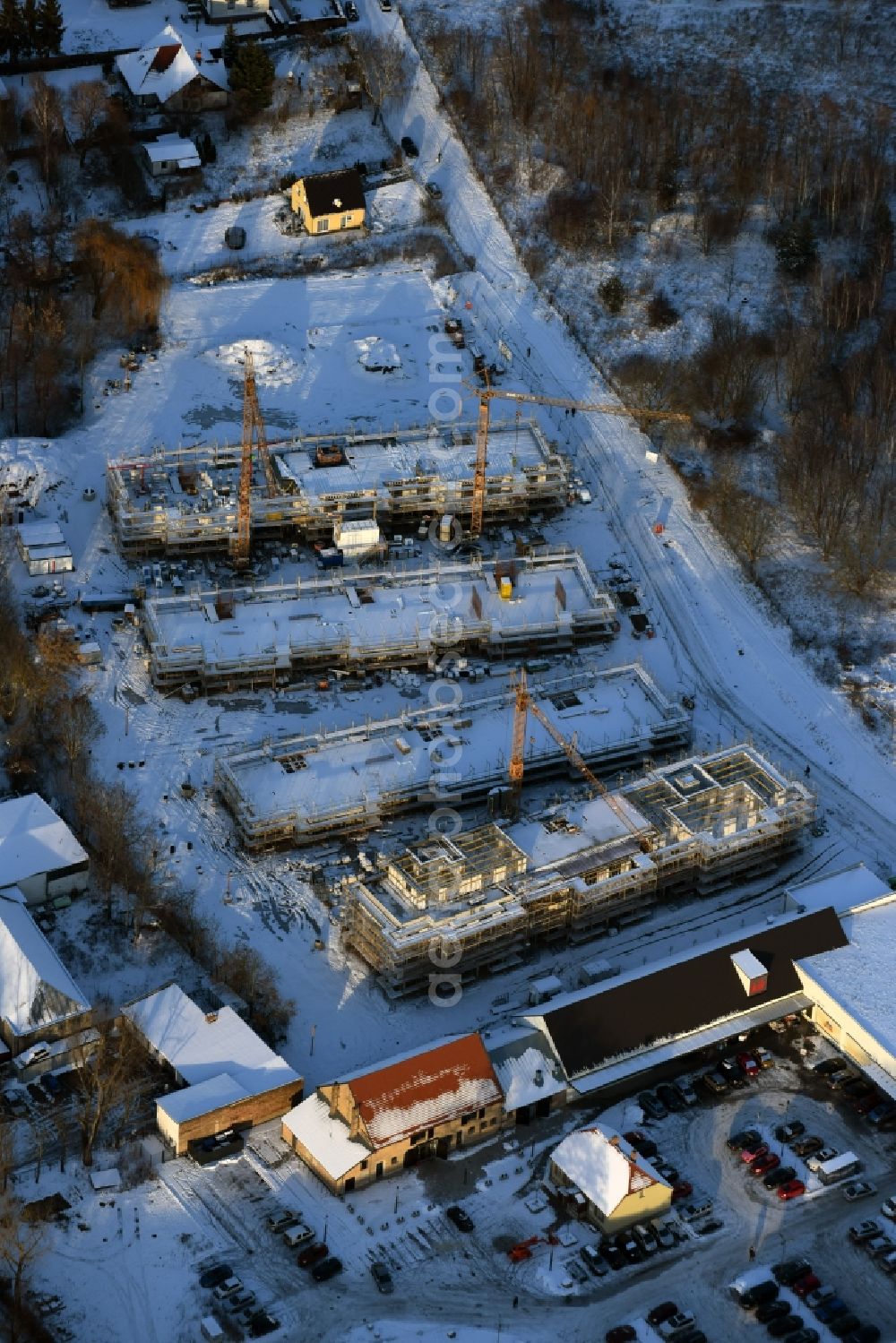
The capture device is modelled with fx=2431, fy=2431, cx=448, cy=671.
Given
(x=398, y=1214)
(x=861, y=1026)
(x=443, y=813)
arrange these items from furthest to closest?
(x=443, y=813) < (x=861, y=1026) < (x=398, y=1214)

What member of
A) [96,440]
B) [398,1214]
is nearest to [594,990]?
[398,1214]

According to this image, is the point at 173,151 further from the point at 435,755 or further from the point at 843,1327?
the point at 843,1327

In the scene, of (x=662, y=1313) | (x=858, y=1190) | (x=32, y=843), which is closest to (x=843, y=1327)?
(x=662, y=1313)

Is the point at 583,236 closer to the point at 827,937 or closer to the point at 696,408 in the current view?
the point at 696,408

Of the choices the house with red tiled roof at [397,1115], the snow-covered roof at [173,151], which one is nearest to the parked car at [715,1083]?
the house with red tiled roof at [397,1115]

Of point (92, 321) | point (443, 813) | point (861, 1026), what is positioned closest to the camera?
point (861, 1026)

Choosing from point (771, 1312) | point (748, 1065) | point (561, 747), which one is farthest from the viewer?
point (561, 747)
